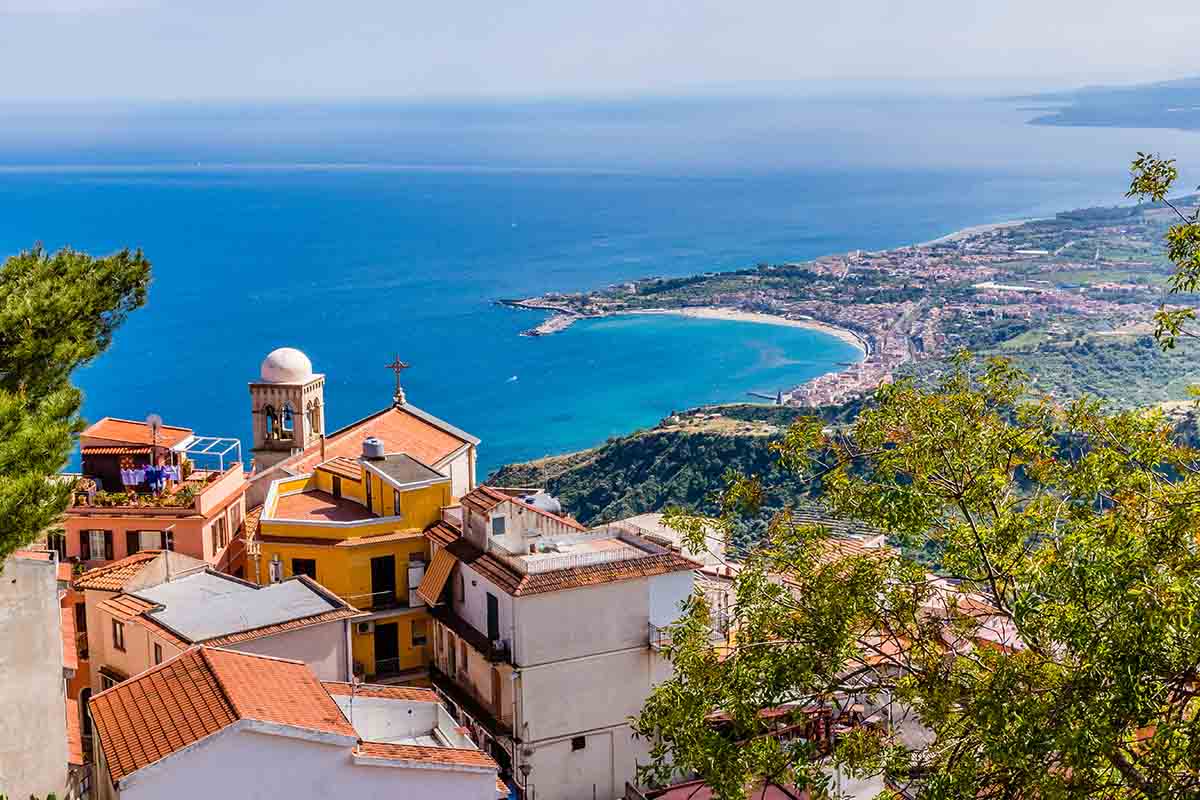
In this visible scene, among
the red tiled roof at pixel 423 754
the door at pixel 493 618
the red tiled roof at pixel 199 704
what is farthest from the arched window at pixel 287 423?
the red tiled roof at pixel 423 754

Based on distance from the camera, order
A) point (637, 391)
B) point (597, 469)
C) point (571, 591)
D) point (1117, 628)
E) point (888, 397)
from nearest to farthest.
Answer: point (1117, 628) → point (888, 397) → point (571, 591) → point (597, 469) → point (637, 391)

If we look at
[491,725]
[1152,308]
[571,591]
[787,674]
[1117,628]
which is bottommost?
[1152,308]

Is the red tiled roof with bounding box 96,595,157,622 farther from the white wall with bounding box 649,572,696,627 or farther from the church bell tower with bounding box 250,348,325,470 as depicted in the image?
the church bell tower with bounding box 250,348,325,470

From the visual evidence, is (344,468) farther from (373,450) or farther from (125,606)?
(125,606)

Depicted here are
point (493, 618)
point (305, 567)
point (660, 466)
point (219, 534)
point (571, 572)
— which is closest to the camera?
point (571, 572)

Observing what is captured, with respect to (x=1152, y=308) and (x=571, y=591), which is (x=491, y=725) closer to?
(x=571, y=591)

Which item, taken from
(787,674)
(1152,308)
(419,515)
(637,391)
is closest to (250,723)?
(787,674)

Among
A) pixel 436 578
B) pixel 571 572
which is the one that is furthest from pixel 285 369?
pixel 571 572

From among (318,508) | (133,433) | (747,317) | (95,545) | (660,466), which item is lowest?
(747,317)
